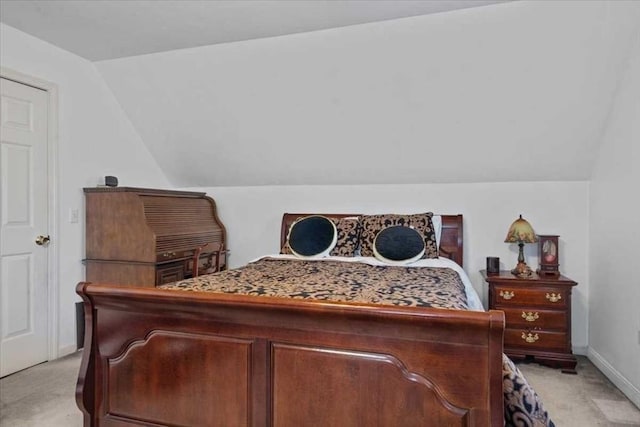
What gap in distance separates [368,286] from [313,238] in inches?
47.4

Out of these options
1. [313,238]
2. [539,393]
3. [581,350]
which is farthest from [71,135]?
[581,350]

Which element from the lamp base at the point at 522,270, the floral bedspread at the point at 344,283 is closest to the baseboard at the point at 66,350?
the floral bedspread at the point at 344,283

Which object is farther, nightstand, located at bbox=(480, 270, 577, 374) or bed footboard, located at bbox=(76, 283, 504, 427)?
nightstand, located at bbox=(480, 270, 577, 374)

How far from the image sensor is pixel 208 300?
5.05ft

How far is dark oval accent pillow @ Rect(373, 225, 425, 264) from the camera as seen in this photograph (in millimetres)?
2902

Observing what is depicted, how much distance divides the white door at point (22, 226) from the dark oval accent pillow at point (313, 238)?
1836mm

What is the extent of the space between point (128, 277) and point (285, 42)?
83.1 inches

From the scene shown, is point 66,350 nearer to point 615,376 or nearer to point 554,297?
point 554,297

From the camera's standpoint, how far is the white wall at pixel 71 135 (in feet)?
9.23

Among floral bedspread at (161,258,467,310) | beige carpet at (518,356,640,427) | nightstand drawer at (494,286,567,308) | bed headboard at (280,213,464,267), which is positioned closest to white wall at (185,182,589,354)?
bed headboard at (280,213,464,267)

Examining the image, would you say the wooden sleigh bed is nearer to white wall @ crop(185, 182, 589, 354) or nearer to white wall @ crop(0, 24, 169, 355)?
white wall @ crop(0, 24, 169, 355)

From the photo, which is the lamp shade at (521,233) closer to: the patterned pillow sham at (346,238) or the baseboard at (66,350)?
the patterned pillow sham at (346,238)

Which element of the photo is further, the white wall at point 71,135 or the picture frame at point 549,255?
the picture frame at point 549,255

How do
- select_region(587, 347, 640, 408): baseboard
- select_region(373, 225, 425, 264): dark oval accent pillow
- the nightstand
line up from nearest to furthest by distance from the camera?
select_region(587, 347, 640, 408): baseboard, the nightstand, select_region(373, 225, 425, 264): dark oval accent pillow
